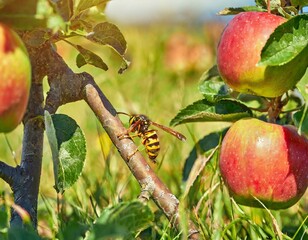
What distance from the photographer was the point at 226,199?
71.3 inches

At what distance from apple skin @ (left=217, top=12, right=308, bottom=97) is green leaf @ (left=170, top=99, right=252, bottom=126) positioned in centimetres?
12

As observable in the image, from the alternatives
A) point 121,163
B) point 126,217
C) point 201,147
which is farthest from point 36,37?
point 121,163

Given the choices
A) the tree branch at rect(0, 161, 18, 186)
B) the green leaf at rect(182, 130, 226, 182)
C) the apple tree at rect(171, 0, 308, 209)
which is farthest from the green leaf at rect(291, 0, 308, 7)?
the tree branch at rect(0, 161, 18, 186)

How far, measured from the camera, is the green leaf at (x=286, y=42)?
1.10m

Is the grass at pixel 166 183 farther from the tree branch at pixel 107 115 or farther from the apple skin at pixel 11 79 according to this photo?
the apple skin at pixel 11 79

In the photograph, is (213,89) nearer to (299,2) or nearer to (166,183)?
(299,2)

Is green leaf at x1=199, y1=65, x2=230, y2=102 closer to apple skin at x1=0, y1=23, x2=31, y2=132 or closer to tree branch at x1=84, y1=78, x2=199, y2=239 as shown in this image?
tree branch at x1=84, y1=78, x2=199, y2=239

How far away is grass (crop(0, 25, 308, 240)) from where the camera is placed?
1.39 m

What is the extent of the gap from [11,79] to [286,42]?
0.50 meters

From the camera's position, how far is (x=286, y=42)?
1.12 metres

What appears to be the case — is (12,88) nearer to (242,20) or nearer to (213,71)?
(242,20)

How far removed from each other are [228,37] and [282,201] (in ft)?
0.96

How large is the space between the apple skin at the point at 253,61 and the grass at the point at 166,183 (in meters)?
0.19

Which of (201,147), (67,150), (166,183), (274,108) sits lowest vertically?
(166,183)
